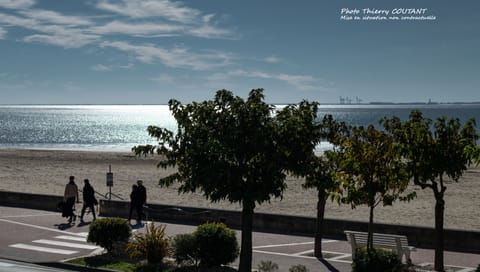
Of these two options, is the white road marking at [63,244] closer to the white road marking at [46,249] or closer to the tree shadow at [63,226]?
the white road marking at [46,249]

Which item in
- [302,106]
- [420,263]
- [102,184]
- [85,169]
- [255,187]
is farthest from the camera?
[85,169]

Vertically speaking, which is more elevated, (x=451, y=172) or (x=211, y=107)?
(x=211, y=107)

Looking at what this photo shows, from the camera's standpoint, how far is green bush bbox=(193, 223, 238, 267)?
1459 centimetres

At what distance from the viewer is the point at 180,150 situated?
44.0ft

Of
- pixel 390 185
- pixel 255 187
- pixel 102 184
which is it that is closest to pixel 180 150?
pixel 255 187

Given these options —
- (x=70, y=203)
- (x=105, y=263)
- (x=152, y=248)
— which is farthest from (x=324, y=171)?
(x=70, y=203)

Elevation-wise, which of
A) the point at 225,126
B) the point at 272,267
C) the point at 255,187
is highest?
the point at 225,126

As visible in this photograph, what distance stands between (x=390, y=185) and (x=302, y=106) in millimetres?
2633

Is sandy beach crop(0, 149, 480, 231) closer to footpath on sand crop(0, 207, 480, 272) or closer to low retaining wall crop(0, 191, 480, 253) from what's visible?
low retaining wall crop(0, 191, 480, 253)

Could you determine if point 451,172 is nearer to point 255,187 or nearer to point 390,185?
point 390,185

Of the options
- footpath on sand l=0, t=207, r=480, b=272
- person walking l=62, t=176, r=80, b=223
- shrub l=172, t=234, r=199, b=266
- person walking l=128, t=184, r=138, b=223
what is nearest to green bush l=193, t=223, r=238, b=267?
shrub l=172, t=234, r=199, b=266

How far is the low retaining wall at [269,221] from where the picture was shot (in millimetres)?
17953

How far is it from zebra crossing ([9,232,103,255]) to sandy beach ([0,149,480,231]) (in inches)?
449

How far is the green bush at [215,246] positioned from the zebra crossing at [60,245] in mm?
4489
